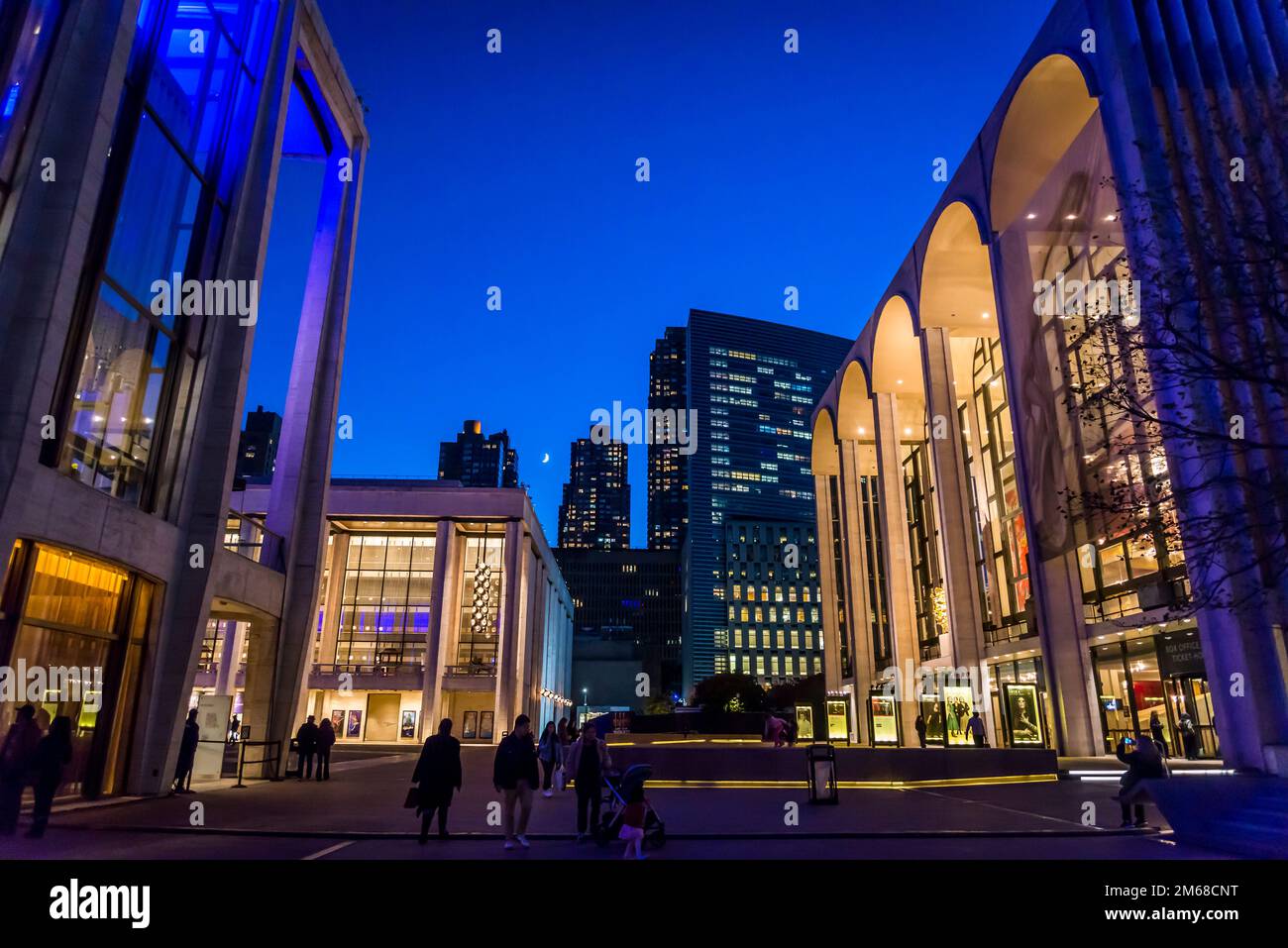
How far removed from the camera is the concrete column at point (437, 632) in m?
50.3

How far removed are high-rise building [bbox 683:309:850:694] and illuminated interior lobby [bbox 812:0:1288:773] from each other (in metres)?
70.2

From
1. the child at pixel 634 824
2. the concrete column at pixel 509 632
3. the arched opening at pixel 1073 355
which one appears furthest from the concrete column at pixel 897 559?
the child at pixel 634 824

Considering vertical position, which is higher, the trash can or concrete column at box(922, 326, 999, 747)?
concrete column at box(922, 326, 999, 747)

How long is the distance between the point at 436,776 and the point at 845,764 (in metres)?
12.9

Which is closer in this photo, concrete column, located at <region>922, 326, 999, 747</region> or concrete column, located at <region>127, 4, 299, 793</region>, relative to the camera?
concrete column, located at <region>127, 4, 299, 793</region>

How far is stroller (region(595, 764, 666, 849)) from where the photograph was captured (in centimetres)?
973

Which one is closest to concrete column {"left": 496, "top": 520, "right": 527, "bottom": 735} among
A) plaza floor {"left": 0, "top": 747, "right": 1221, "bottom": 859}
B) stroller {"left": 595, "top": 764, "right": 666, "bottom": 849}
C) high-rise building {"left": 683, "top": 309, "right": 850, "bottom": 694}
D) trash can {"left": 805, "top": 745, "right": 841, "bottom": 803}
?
plaza floor {"left": 0, "top": 747, "right": 1221, "bottom": 859}

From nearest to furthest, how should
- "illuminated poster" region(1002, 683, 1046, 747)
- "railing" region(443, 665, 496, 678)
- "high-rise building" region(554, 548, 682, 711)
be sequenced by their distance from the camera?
"illuminated poster" region(1002, 683, 1046, 747)
"railing" region(443, 665, 496, 678)
"high-rise building" region(554, 548, 682, 711)

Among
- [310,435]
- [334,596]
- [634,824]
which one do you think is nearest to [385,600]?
[334,596]

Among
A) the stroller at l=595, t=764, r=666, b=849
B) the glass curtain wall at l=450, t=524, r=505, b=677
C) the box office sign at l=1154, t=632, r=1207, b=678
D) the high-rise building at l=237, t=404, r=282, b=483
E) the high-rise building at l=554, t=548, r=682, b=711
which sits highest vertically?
the high-rise building at l=237, t=404, r=282, b=483

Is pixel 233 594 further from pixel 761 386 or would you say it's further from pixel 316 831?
pixel 761 386

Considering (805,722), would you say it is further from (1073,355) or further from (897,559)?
(1073,355)

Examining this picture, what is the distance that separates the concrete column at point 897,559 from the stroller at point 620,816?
112 feet

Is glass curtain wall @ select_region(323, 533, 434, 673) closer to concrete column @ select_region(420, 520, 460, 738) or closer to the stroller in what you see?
concrete column @ select_region(420, 520, 460, 738)
